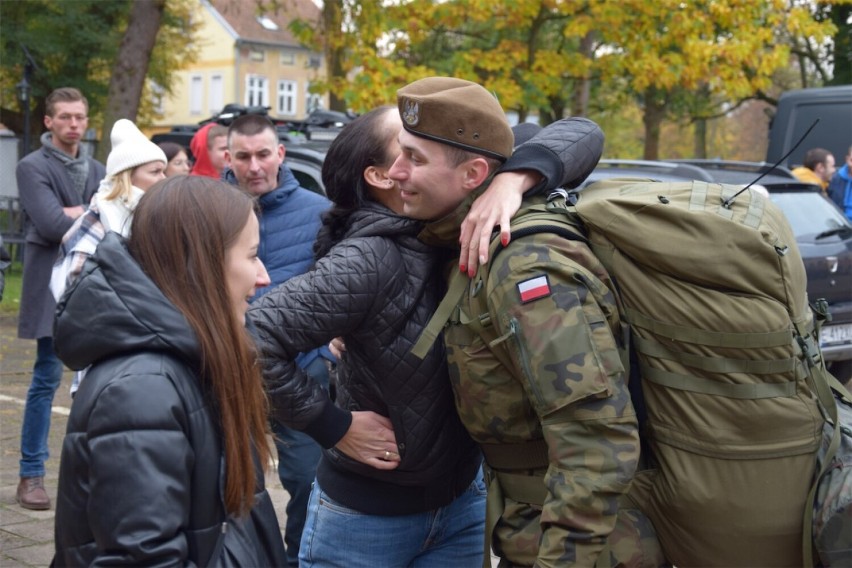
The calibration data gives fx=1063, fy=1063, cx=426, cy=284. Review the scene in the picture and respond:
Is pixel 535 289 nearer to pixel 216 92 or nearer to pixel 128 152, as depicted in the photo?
pixel 128 152

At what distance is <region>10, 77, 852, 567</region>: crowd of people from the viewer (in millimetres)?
1946

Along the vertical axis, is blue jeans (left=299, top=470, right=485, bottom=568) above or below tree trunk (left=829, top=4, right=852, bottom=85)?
below

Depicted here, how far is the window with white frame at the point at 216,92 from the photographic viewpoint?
58531 millimetres

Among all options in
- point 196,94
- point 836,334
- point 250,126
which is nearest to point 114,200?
point 250,126

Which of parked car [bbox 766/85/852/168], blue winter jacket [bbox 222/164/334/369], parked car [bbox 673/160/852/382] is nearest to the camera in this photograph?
blue winter jacket [bbox 222/164/334/369]

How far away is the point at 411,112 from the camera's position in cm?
253

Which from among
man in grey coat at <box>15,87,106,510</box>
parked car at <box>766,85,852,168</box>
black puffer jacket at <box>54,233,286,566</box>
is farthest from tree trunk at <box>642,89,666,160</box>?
black puffer jacket at <box>54,233,286,566</box>

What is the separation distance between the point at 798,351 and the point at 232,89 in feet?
190

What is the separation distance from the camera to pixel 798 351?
222 cm

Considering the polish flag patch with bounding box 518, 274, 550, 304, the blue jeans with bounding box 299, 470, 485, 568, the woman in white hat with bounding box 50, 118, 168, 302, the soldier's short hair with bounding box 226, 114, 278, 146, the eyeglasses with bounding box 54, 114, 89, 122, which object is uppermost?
the soldier's short hair with bounding box 226, 114, 278, 146

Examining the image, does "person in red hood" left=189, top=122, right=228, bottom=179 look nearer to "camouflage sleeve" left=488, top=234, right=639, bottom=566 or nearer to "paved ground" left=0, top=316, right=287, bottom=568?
"paved ground" left=0, top=316, right=287, bottom=568

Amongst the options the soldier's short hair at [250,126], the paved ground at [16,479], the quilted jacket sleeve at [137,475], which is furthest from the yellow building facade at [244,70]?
the quilted jacket sleeve at [137,475]

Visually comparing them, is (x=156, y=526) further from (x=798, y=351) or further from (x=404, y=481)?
(x=798, y=351)

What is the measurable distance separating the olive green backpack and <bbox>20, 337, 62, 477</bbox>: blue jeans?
4066 mm
